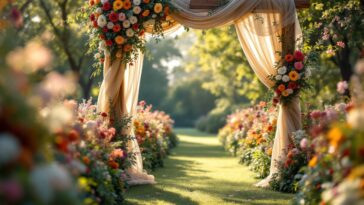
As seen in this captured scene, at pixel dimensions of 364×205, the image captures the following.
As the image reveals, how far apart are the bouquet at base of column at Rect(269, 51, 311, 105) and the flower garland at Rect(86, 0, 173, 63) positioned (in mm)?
2176

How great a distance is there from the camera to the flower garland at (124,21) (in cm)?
871

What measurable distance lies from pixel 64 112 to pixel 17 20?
1318 millimetres

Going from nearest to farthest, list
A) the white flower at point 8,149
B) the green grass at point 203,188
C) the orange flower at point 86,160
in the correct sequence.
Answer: the white flower at point 8,149
the orange flower at point 86,160
the green grass at point 203,188

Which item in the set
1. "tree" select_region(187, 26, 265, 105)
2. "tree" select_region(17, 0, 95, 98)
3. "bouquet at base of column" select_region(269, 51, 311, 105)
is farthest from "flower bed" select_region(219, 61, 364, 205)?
"tree" select_region(17, 0, 95, 98)

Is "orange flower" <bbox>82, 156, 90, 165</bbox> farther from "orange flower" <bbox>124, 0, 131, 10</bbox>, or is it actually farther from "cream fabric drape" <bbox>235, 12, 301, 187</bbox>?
"cream fabric drape" <bbox>235, 12, 301, 187</bbox>

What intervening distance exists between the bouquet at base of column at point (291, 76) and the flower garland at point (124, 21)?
7.14 ft

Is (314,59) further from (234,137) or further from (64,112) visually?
(234,137)

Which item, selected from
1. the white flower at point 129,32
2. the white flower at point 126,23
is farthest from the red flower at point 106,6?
the white flower at point 129,32

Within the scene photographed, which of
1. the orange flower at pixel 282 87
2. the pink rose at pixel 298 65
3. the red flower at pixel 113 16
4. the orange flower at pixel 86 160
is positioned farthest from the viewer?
the orange flower at pixel 282 87

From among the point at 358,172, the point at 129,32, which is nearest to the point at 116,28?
the point at 129,32

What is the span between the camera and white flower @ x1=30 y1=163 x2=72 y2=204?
3068mm

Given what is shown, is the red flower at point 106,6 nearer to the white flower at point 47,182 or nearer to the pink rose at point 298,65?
the pink rose at point 298,65

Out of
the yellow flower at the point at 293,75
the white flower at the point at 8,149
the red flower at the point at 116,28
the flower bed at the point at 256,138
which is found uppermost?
the red flower at the point at 116,28

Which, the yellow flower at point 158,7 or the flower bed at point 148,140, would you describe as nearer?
the yellow flower at point 158,7
